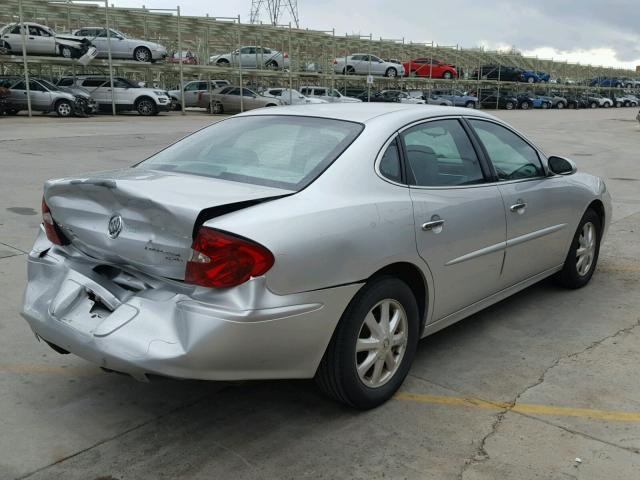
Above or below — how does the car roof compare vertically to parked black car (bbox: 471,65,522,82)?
below

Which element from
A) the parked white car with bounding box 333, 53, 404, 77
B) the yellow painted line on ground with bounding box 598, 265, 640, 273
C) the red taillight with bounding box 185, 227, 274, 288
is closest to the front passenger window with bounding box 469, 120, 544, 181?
the yellow painted line on ground with bounding box 598, 265, 640, 273

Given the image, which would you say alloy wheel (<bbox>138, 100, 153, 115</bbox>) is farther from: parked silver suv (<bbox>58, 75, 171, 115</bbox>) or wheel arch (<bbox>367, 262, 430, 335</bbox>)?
wheel arch (<bbox>367, 262, 430, 335</bbox>)

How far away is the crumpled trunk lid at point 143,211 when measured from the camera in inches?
108

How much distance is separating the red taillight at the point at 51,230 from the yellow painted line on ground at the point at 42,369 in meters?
0.83

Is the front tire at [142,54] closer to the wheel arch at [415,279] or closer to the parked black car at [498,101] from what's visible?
the parked black car at [498,101]

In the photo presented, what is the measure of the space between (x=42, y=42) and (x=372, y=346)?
99.7ft

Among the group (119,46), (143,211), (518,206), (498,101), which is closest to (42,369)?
(143,211)

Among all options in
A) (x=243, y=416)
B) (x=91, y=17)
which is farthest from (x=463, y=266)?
(x=91, y=17)

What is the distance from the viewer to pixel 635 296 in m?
5.27

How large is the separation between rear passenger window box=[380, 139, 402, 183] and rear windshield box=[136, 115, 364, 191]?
0.20 m

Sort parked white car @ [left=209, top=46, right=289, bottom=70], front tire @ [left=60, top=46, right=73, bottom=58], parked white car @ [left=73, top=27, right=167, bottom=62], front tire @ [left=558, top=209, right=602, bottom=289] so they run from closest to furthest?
front tire @ [left=558, top=209, right=602, bottom=289] < front tire @ [left=60, top=46, right=73, bottom=58] < parked white car @ [left=73, top=27, right=167, bottom=62] < parked white car @ [left=209, top=46, right=289, bottom=70]

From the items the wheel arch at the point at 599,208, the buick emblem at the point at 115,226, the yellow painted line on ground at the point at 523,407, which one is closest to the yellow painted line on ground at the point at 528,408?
the yellow painted line on ground at the point at 523,407

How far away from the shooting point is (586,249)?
531 cm

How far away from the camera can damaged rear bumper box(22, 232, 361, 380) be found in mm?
2613
